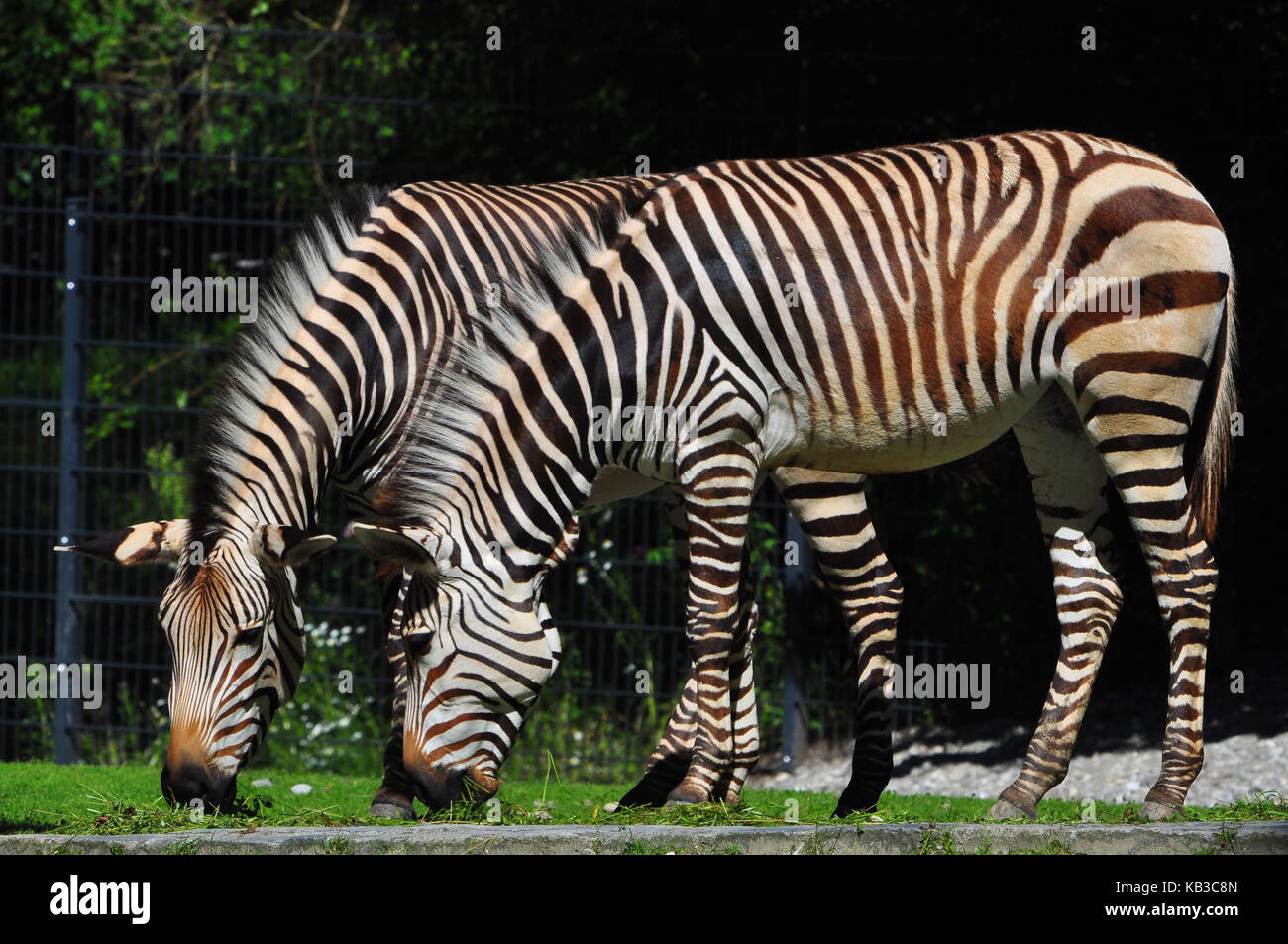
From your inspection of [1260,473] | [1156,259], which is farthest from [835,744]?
[1156,259]

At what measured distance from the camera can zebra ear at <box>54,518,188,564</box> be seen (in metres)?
5.34

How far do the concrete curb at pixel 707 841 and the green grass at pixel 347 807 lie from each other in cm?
20

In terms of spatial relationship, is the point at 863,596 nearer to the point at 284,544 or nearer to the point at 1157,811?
the point at 1157,811

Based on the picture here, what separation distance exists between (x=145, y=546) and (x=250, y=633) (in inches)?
24.1

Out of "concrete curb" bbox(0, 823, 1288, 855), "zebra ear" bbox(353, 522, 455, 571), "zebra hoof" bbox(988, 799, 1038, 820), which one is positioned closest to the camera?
"concrete curb" bbox(0, 823, 1288, 855)

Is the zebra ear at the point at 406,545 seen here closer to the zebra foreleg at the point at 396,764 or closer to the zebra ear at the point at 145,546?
the zebra foreleg at the point at 396,764

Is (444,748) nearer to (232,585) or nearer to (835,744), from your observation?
(232,585)

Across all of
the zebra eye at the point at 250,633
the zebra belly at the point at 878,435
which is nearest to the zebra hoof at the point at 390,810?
the zebra eye at the point at 250,633

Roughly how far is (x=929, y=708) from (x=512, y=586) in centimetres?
455

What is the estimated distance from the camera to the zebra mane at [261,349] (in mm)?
5359

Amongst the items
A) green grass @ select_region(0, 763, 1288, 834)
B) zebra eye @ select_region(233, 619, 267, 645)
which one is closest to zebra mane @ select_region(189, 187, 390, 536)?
zebra eye @ select_region(233, 619, 267, 645)

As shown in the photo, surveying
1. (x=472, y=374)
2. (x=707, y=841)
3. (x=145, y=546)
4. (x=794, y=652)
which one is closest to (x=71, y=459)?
(x=145, y=546)

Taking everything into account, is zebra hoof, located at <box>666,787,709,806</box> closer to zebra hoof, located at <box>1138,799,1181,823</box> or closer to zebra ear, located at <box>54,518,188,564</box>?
zebra hoof, located at <box>1138,799,1181,823</box>

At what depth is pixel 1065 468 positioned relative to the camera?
229 inches
